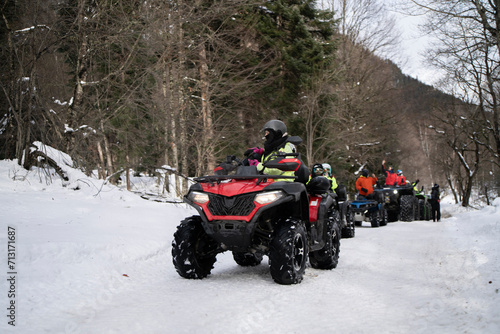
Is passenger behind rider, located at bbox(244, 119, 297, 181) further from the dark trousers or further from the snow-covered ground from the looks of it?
the dark trousers

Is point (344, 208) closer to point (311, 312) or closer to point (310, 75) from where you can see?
point (311, 312)

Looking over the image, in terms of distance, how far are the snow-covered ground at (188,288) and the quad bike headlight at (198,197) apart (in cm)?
100

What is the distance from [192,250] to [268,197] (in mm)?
1174

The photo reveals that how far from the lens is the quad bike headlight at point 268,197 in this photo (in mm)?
5164

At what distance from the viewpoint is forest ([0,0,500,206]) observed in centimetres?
1045

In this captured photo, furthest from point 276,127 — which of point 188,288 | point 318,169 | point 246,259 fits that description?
point 318,169

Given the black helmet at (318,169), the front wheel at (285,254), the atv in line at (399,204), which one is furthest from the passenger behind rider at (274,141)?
the atv in line at (399,204)

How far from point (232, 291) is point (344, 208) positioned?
6.67 meters

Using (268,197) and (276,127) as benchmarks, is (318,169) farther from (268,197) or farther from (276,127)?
(268,197)

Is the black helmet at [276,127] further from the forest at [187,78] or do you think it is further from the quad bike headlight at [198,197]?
the forest at [187,78]

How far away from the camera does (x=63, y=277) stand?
16.2 feet

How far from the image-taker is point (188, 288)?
504 centimetres

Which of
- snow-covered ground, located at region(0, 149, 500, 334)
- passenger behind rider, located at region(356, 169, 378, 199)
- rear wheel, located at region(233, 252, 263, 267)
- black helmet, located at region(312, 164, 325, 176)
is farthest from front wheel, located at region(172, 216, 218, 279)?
passenger behind rider, located at region(356, 169, 378, 199)

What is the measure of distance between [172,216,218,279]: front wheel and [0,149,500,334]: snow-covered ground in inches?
6.8
